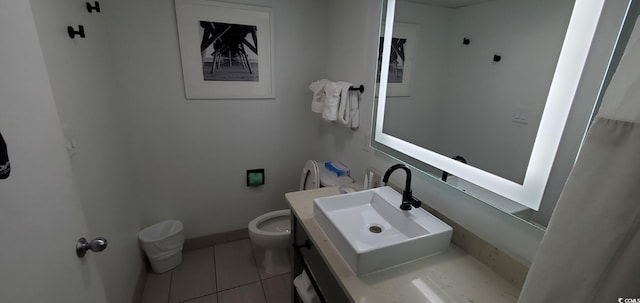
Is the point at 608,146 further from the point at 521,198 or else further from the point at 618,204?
the point at 521,198

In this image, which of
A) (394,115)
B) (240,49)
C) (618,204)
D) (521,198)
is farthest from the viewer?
(240,49)

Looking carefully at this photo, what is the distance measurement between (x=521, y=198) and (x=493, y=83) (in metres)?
0.42

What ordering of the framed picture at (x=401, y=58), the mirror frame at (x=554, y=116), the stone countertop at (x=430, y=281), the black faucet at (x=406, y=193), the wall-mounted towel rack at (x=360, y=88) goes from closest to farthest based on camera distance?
the mirror frame at (x=554, y=116), the stone countertop at (x=430, y=281), the black faucet at (x=406, y=193), the framed picture at (x=401, y=58), the wall-mounted towel rack at (x=360, y=88)

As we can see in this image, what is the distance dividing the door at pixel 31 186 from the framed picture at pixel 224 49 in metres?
1.21

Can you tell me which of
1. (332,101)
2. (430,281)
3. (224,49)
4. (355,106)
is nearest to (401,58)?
(355,106)

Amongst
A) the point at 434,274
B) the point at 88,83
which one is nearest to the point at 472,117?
the point at 434,274

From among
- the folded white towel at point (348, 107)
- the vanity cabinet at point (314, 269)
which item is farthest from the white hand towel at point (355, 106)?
the vanity cabinet at point (314, 269)

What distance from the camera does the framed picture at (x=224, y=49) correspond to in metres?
1.77

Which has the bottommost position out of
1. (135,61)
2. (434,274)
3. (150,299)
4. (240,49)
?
(150,299)

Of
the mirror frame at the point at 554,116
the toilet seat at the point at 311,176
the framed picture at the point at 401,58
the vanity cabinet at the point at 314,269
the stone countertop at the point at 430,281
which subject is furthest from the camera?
the toilet seat at the point at 311,176

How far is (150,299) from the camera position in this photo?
1.77 meters

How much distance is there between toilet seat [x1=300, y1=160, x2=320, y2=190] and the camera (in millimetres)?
1880

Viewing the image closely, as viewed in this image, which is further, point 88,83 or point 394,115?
point 394,115

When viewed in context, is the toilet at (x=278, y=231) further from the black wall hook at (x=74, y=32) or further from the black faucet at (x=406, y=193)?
the black wall hook at (x=74, y=32)
